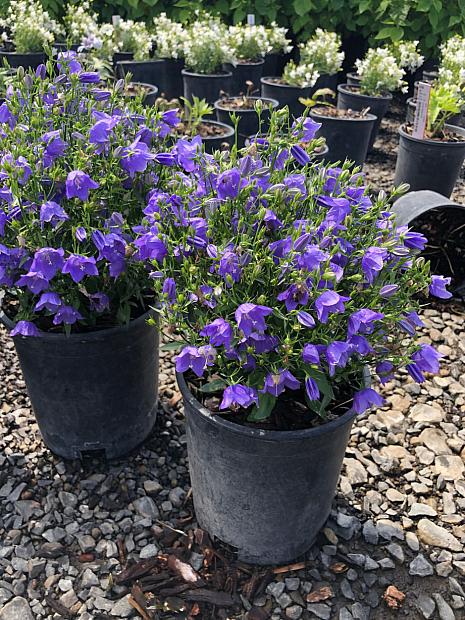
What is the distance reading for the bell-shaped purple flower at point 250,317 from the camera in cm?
137

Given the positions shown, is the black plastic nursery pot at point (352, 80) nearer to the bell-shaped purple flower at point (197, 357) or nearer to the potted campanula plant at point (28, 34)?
the potted campanula plant at point (28, 34)

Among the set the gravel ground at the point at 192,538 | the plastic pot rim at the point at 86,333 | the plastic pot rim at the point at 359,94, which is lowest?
the gravel ground at the point at 192,538

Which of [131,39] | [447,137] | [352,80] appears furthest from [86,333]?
[131,39]

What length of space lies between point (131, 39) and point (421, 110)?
12.4ft

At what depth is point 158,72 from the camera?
20.5ft

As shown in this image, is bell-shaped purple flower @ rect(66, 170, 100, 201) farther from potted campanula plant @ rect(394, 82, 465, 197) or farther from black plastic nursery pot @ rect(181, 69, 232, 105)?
black plastic nursery pot @ rect(181, 69, 232, 105)

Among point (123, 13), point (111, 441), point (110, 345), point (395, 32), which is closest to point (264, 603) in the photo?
point (111, 441)

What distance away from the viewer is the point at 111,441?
2.24 m

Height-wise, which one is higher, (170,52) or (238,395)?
(170,52)

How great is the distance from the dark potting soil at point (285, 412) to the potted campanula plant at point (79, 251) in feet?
1.20

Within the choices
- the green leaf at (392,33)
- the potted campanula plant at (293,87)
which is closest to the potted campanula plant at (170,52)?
the potted campanula plant at (293,87)

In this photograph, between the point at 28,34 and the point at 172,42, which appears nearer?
the point at 28,34

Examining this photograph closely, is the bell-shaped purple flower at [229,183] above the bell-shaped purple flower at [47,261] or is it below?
above

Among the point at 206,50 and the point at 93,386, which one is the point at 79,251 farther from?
the point at 206,50
